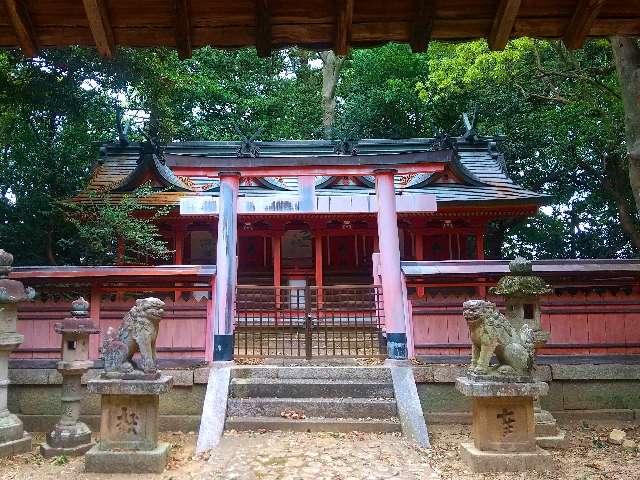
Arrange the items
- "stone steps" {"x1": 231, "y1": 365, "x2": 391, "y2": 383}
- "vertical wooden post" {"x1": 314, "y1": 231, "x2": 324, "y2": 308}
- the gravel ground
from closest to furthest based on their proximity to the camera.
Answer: the gravel ground < "stone steps" {"x1": 231, "y1": 365, "x2": 391, "y2": 383} < "vertical wooden post" {"x1": 314, "y1": 231, "x2": 324, "y2": 308}

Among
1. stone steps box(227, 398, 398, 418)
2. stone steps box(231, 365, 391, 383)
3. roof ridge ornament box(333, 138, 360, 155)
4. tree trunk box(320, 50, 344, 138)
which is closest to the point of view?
stone steps box(227, 398, 398, 418)

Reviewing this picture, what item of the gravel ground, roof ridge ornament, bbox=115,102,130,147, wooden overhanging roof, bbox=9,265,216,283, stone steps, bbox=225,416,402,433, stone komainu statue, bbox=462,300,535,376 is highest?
roof ridge ornament, bbox=115,102,130,147

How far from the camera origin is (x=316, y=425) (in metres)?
7.02

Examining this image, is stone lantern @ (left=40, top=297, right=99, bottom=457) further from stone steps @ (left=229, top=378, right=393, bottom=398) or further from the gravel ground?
stone steps @ (left=229, top=378, right=393, bottom=398)

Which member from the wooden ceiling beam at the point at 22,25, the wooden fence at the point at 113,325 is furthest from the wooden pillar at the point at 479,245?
the wooden ceiling beam at the point at 22,25

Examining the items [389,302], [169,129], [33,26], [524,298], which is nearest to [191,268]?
[389,302]

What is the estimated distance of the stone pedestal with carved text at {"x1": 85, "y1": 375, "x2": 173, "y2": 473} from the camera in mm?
5934

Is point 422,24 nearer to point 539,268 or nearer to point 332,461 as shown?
point 332,461

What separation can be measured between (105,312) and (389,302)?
470 centimetres

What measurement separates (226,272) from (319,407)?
9.01 feet

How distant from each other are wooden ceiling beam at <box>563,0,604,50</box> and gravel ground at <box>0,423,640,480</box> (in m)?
4.47

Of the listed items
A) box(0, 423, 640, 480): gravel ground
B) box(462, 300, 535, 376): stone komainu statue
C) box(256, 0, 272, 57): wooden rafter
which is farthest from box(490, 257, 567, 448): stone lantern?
box(256, 0, 272, 57): wooden rafter

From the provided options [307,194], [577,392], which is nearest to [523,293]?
[577,392]

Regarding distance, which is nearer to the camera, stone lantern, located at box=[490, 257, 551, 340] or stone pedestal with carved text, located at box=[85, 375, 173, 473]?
stone pedestal with carved text, located at box=[85, 375, 173, 473]
